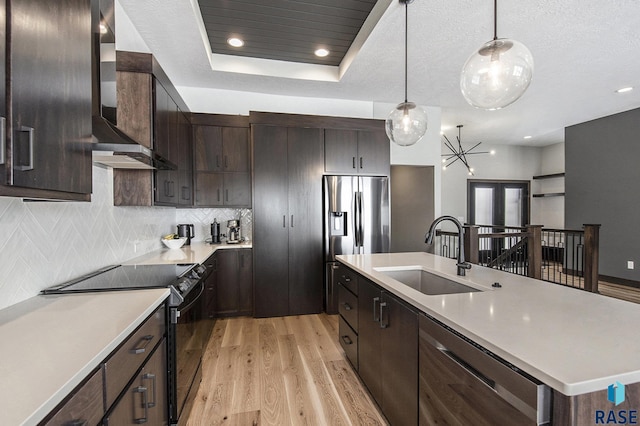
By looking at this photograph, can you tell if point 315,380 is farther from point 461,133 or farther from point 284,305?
point 461,133

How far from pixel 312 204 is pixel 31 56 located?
3.06 m

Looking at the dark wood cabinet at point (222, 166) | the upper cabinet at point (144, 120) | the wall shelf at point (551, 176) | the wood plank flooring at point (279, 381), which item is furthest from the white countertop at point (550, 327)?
the wall shelf at point (551, 176)

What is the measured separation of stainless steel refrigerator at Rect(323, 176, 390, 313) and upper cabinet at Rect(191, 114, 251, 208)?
3.62 ft

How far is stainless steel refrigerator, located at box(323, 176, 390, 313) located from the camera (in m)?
3.82

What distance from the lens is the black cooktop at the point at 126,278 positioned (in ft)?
5.21

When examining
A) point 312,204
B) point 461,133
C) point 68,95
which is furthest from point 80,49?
point 461,133

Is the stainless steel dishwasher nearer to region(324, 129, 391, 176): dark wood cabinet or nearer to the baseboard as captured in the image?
region(324, 129, 391, 176): dark wood cabinet

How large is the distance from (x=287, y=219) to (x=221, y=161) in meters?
1.14

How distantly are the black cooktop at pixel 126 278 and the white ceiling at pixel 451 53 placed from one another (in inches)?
81.5

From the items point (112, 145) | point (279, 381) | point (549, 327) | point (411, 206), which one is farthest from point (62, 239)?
point (411, 206)

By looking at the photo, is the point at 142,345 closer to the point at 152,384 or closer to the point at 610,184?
the point at 152,384

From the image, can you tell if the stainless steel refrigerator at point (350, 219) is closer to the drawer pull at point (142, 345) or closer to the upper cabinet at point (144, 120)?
the upper cabinet at point (144, 120)

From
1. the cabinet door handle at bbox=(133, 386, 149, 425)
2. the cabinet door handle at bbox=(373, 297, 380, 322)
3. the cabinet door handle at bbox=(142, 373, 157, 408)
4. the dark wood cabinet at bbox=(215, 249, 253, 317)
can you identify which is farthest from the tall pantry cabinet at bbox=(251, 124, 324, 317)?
the cabinet door handle at bbox=(133, 386, 149, 425)

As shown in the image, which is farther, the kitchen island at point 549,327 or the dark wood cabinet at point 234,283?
the dark wood cabinet at point 234,283
